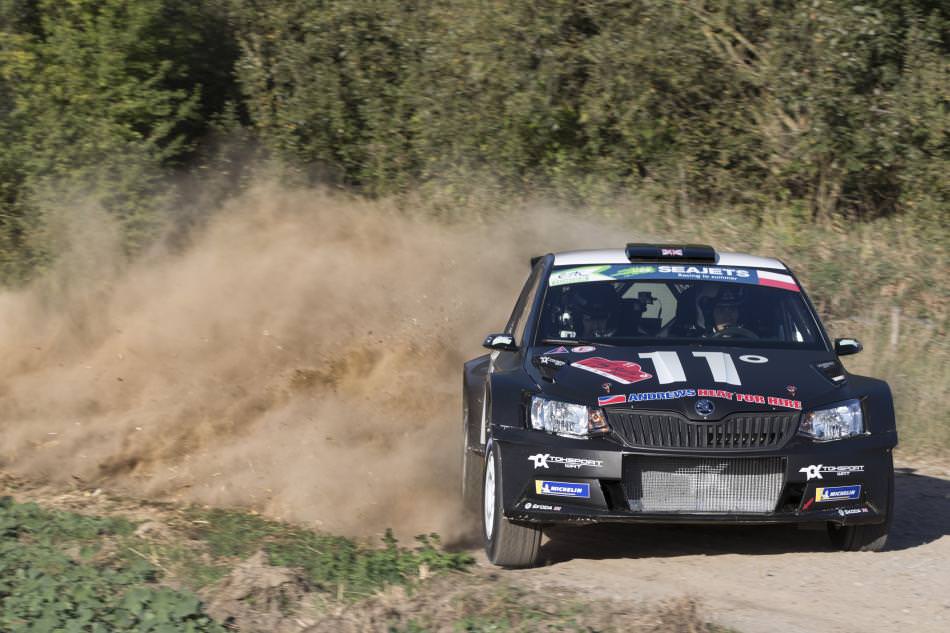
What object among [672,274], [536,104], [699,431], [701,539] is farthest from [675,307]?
[536,104]

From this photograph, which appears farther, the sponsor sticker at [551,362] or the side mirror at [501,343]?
the side mirror at [501,343]

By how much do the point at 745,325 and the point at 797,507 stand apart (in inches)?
59.3

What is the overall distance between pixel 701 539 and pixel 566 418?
63.3 inches

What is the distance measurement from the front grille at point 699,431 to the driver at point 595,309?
111 cm

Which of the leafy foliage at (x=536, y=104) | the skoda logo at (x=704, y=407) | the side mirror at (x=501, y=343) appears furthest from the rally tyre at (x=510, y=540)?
the leafy foliage at (x=536, y=104)

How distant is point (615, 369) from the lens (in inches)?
273

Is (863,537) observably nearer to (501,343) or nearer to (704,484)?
(704,484)

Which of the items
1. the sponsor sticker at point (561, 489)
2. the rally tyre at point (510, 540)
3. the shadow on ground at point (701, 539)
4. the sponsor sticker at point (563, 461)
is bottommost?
the shadow on ground at point (701, 539)

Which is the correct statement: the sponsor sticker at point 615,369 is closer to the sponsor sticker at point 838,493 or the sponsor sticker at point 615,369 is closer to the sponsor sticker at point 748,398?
the sponsor sticker at point 748,398

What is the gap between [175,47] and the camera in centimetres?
1973

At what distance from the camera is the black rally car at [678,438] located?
6543 millimetres

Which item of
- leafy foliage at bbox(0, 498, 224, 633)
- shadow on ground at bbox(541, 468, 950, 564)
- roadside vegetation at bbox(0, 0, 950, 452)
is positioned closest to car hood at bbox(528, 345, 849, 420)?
shadow on ground at bbox(541, 468, 950, 564)

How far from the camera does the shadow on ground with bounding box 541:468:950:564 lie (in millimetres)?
7398

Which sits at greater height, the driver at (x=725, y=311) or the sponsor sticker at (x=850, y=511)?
the driver at (x=725, y=311)
